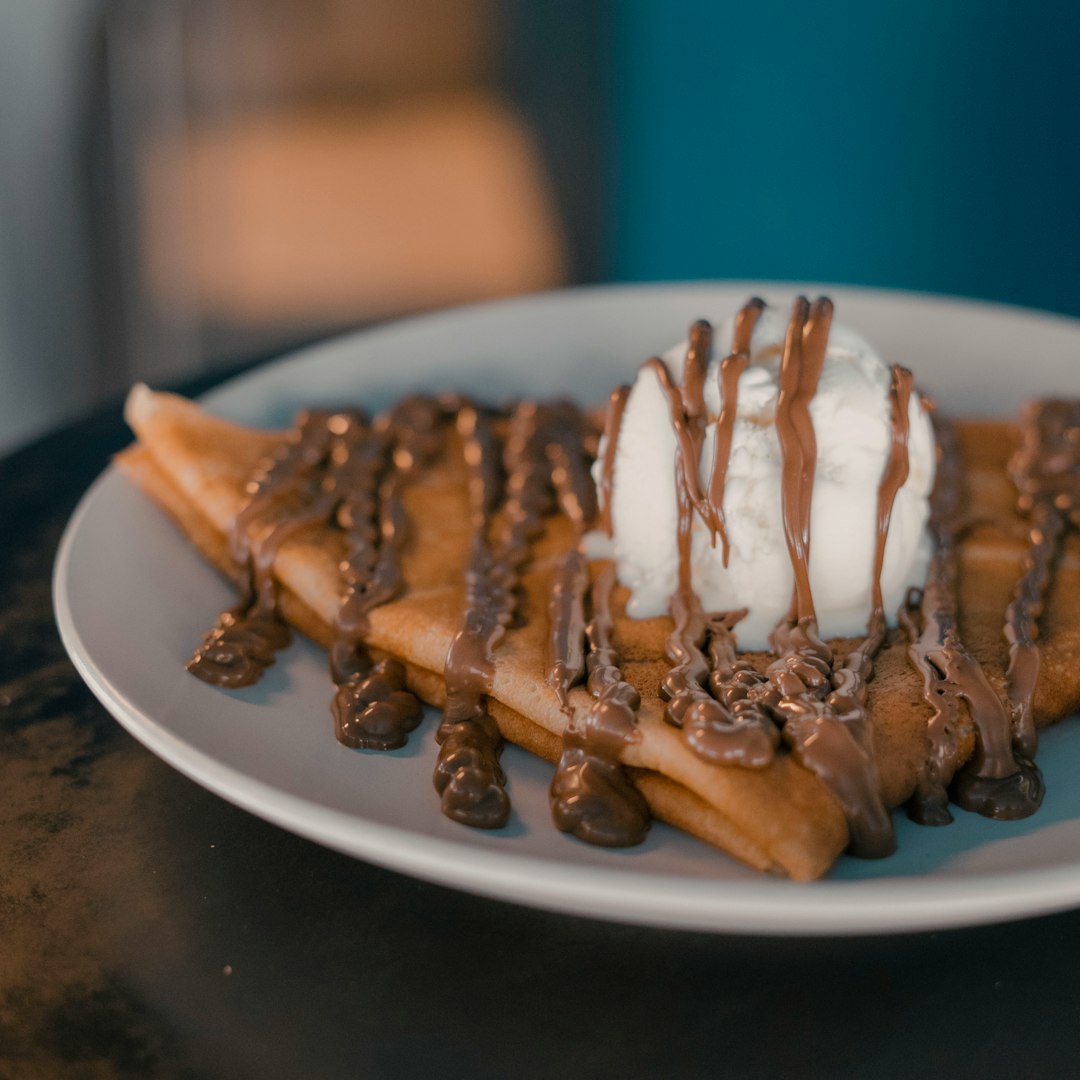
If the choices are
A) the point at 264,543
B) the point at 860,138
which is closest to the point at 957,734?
the point at 264,543

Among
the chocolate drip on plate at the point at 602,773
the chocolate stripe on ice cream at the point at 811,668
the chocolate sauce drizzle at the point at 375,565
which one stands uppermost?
the chocolate stripe on ice cream at the point at 811,668

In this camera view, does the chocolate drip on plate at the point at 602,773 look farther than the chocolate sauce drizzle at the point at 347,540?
No

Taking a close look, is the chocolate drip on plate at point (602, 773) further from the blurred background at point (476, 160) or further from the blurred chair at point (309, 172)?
the blurred chair at point (309, 172)

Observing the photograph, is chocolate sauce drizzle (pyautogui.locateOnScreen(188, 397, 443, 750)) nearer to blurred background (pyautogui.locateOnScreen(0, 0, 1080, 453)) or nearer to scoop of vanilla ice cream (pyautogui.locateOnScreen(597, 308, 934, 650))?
scoop of vanilla ice cream (pyautogui.locateOnScreen(597, 308, 934, 650))

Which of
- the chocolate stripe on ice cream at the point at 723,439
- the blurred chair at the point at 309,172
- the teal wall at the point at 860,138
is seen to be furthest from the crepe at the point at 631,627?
the blurred chair at the point at 309,172

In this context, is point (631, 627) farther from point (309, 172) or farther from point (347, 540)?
point (309, 172)

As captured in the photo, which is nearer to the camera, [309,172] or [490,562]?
[490,562]

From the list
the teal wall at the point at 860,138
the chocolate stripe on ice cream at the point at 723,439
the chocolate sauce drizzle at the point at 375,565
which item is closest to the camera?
the chocolate sauce drizzle at the point at 375,565
